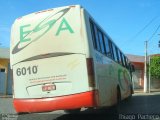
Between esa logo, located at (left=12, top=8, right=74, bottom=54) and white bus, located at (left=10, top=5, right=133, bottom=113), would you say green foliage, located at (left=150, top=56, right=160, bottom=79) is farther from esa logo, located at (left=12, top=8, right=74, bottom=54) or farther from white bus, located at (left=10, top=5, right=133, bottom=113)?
esa logo, located at (left=12, top=8, right=74, bottom=54)

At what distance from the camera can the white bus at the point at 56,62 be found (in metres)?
9.67

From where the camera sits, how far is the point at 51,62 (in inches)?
397

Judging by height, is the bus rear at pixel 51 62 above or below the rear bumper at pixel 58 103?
above

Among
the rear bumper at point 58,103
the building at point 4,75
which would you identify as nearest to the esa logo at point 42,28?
the rear bumper at point 58,103

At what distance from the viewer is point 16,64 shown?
A: 10547 millimetres

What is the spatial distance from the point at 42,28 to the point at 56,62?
1077mm

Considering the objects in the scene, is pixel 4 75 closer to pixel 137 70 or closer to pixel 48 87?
pixel 137 70

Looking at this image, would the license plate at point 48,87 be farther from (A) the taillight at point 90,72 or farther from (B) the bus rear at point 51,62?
(A) the taillight at point 90,72

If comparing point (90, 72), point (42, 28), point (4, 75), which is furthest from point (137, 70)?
point (90, 72)

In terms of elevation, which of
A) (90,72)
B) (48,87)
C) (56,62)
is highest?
(56,62)

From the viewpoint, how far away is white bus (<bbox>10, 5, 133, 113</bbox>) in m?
9.67

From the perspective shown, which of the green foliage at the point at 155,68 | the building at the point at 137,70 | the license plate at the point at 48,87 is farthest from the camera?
the building at the point at 137,70

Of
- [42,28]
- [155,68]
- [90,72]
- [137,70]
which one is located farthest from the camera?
[137,70]

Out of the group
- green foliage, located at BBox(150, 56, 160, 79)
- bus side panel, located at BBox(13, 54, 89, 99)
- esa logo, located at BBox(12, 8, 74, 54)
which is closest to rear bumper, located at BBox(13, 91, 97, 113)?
bus side panel, located at BBox(13, 54, 89, 99)
